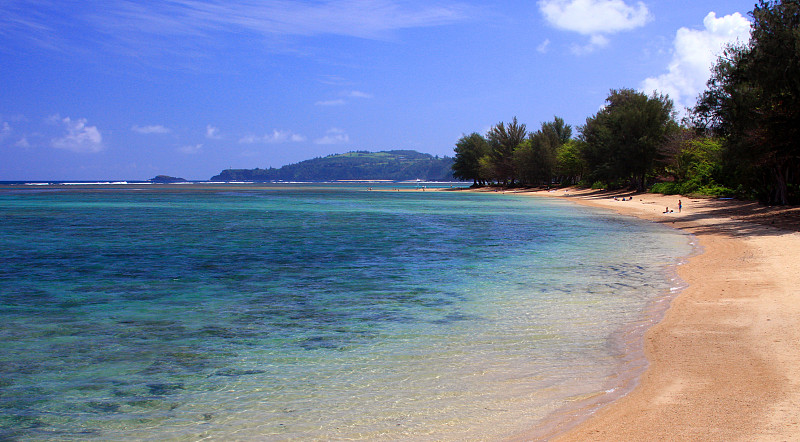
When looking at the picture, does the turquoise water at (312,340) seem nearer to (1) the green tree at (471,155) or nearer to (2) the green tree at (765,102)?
(2) the green tree at (765,102)

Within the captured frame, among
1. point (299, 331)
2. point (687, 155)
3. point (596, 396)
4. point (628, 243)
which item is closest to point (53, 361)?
point (299, 331)

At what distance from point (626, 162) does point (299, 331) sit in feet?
204

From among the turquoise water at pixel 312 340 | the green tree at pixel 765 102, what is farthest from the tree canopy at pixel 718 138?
the turquoise water at pixel 312 340

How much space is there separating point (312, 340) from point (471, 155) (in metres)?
124

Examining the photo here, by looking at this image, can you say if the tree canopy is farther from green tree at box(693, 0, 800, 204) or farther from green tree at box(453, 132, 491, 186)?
green tree at box(453, 132, 491, 186)

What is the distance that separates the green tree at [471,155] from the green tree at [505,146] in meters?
5.72

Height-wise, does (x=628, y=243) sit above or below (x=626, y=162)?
below

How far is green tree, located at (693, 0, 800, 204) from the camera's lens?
992 inches

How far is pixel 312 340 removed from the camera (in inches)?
385

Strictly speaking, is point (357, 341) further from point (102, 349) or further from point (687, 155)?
point (687, 155)

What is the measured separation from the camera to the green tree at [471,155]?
428 ft

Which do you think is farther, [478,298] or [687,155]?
[687,155]

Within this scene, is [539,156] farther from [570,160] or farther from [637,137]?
[637,137]

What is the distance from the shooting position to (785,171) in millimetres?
34344
